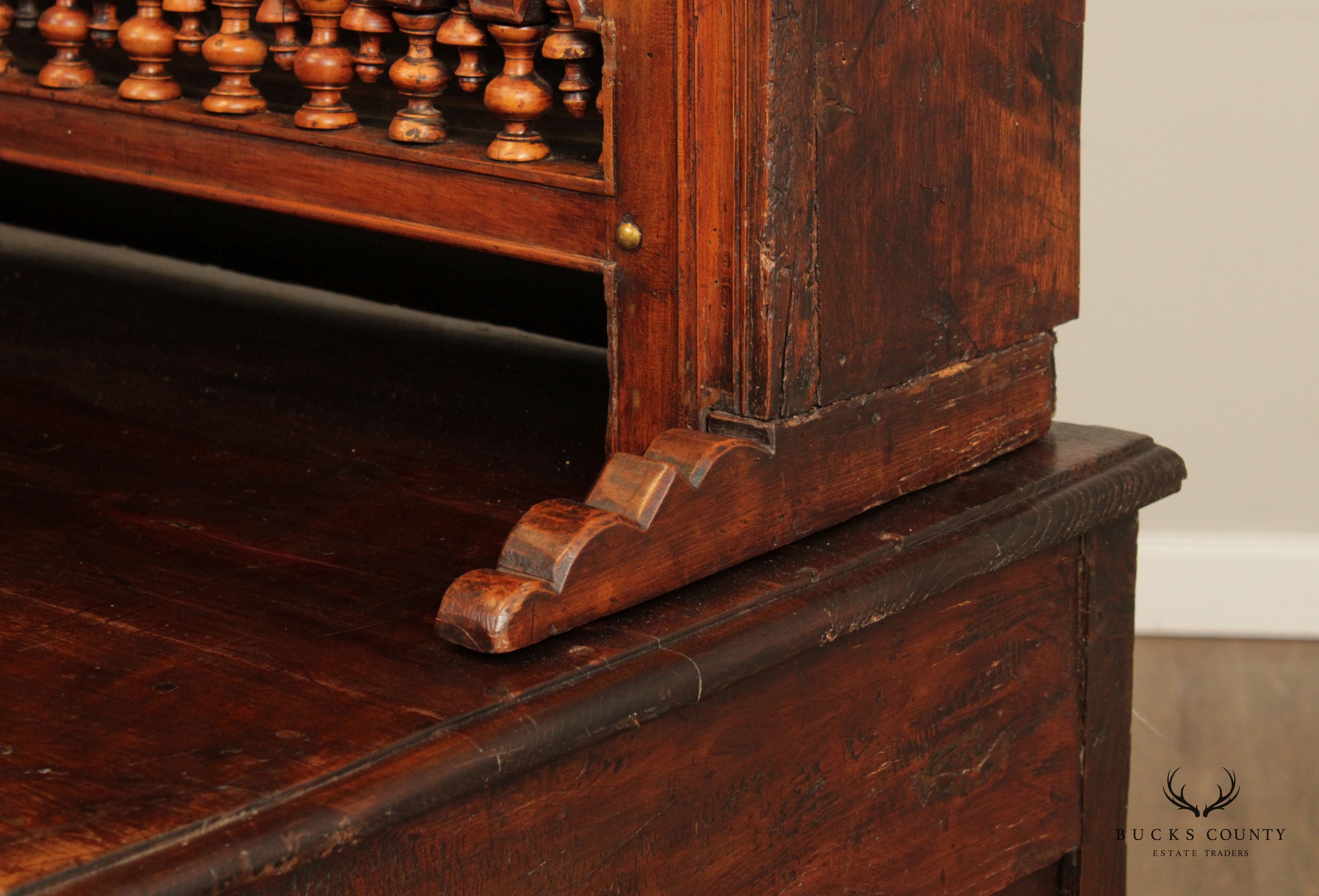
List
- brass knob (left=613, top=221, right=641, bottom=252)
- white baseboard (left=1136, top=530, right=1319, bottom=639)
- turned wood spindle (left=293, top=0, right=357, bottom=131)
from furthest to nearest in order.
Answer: white baseboard (left=1136, top=530, right=1319, bottom=639)
turned wood spindle (left=293, top=0, right=357, bottom=131)
brass knob (left=613, top=221, right=641, bottom=252)

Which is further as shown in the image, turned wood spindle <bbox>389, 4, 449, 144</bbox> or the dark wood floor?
the dark wood floor

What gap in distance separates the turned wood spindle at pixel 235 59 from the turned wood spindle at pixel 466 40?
0.54 feet

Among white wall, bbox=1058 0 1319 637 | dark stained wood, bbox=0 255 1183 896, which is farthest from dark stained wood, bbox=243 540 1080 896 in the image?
white wall, bbox=1058 0 1319 637

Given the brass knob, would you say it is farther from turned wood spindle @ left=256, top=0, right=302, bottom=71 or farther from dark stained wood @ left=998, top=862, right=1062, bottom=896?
dark stained wood @ left=998, top=862, right=1062, bottom=896

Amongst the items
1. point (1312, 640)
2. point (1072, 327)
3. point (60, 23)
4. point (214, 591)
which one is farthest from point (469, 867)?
point (1312, 640)

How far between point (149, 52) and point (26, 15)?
250 millimetres

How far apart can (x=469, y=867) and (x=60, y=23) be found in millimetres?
719

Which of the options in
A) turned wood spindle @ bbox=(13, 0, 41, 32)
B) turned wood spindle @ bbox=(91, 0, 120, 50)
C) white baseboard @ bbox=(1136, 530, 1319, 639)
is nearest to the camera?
turned wood spindle @ bbox=(91, 0, 120, 50)

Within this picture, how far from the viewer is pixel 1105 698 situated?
3.49ft

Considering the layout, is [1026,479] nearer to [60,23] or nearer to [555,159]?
[555,159]

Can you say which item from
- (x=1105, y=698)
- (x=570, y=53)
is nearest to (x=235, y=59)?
(x=570, y=53)

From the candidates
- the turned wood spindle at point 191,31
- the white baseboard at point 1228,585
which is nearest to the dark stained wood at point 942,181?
the turned wood spindle at point 191,31

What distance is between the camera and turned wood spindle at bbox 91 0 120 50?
1102 millimetres

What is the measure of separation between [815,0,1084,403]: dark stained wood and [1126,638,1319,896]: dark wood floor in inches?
42.2
